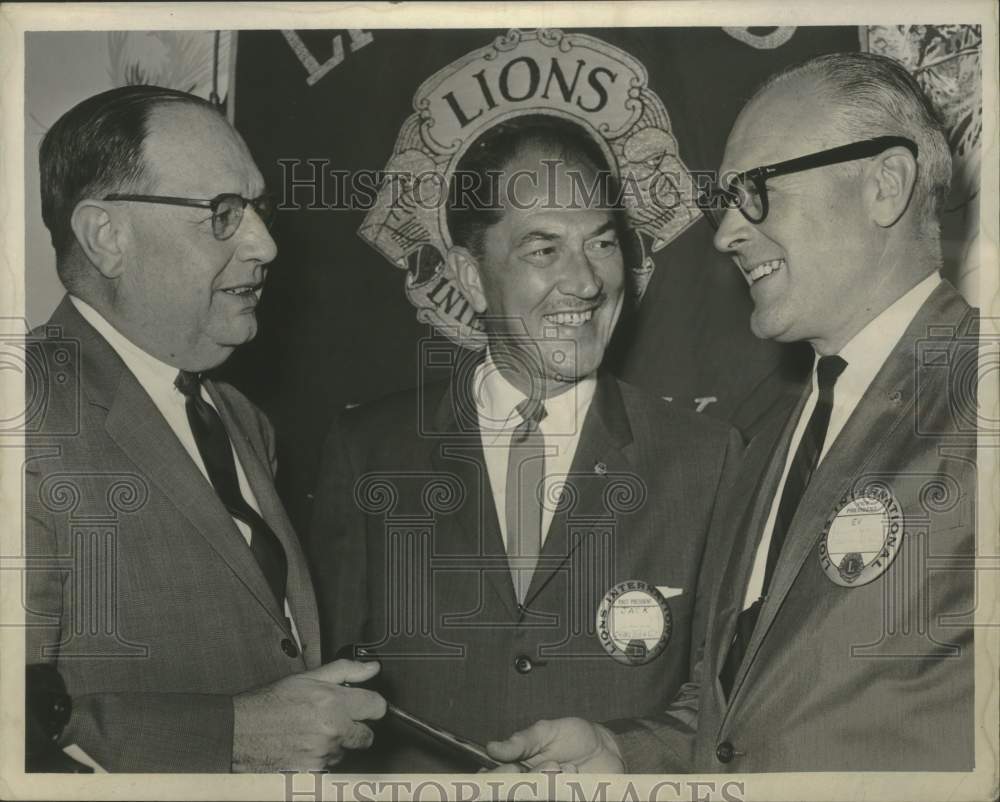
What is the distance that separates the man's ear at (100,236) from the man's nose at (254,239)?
0.27 meters

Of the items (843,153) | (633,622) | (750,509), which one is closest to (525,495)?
(633,622)

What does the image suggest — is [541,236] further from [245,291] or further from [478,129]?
[245,291]

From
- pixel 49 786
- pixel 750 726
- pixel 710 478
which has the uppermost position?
pixel 710 478

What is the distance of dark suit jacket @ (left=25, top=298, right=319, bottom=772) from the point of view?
104 inches

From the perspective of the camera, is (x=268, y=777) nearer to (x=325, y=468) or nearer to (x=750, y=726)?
(x=325, y=468)

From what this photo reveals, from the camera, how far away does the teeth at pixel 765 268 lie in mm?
2727

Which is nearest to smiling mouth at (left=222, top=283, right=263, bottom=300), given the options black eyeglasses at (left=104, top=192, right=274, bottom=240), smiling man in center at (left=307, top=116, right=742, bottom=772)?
black eyeglasses at (left=104, top=192, right=274, bottom=240)

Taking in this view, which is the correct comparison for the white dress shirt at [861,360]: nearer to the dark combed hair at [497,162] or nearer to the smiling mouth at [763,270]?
the smiling mouth at [763,270]

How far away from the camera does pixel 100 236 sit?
2.70 meters

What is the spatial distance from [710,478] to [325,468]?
0.89m

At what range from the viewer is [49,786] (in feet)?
8.95

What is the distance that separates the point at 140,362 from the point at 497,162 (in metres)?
0.93

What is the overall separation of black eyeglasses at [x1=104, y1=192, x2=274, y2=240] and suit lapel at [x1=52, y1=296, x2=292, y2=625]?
0.35 m

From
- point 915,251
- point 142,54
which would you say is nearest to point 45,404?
point 142,54
